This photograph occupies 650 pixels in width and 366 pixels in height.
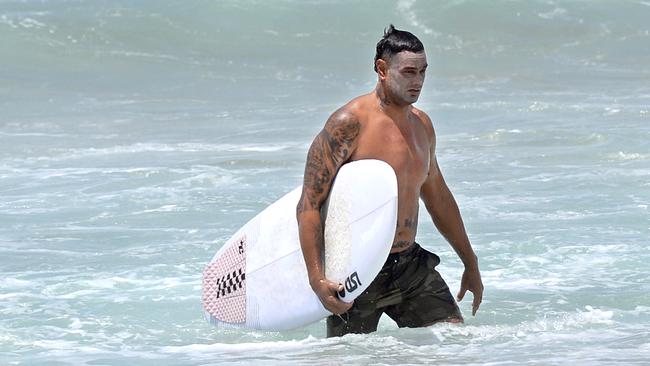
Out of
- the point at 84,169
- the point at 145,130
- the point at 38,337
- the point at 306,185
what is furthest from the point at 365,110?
the point at 145,130

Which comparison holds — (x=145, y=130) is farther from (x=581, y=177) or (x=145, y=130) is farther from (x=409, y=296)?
(x=409, y=296)

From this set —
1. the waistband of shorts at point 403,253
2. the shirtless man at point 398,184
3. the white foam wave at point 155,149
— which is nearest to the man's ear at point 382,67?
the shirtless man at point 398,184

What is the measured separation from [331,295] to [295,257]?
0.35 m

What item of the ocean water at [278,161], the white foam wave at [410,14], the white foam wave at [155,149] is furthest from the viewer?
the white foam wave at [410,14]

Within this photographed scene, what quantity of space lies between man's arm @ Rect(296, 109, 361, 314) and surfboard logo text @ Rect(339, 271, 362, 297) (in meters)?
0.02

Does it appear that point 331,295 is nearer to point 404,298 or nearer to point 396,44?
point 404,298

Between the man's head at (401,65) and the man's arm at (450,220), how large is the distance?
0.48 metres

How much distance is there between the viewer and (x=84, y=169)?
10.6 metres

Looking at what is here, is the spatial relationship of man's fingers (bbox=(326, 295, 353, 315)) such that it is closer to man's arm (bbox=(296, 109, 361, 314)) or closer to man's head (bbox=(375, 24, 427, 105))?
man's arm (bbox=(296, 109, 361, 314))

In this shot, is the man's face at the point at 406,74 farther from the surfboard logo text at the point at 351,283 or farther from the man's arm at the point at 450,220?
the surfboard logo text at the point at 351,283

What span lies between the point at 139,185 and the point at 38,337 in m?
4.03

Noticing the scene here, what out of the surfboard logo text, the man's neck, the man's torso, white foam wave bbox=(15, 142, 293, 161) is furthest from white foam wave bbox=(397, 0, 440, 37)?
the surfboard logo text

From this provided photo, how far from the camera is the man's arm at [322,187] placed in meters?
4.80

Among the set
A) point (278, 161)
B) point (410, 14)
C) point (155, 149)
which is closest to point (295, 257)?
point (278, 161)
